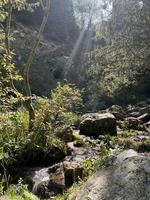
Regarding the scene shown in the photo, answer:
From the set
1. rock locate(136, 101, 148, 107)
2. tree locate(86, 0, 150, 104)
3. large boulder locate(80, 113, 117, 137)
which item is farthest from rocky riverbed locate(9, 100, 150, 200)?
rock locate(136, 101, 148, 107)

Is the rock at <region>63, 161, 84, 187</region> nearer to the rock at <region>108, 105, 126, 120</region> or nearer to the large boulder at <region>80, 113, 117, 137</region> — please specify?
the large boulder at <region>80, 113, 117, 137</region>

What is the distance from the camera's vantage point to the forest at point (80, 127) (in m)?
4.86

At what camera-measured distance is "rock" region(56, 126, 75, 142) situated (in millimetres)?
11461

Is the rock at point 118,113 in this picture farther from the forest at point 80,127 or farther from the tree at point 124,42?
the tree at point 124,42

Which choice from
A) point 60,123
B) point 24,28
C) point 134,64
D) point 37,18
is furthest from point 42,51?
point 60,123

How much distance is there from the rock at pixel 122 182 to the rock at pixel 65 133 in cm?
650

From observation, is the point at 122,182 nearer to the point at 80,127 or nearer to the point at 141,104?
the point at 80,127

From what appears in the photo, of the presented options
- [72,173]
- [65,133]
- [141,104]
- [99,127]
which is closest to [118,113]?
[99,127]

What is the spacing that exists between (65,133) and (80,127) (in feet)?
8.63

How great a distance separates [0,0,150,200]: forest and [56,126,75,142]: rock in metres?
0.03

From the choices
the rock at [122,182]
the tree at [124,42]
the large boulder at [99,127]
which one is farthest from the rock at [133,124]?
the rock at [122,182]

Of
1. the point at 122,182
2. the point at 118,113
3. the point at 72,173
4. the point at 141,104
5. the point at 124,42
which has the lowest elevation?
the point at 72,173

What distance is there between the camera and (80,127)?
14.4m

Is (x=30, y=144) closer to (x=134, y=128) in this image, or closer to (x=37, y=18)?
(x=134, y=128)
